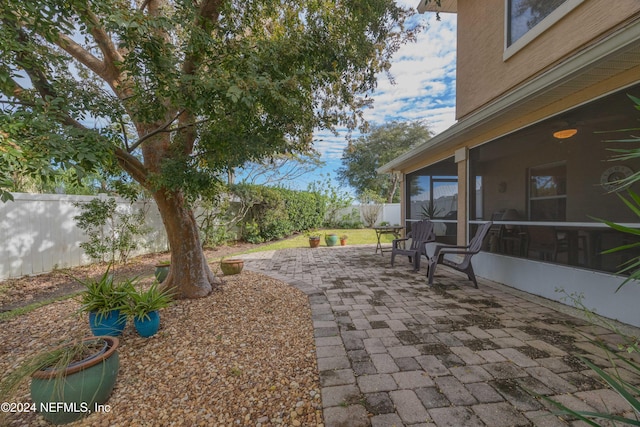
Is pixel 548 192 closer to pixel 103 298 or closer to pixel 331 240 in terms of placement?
pixel 103 298

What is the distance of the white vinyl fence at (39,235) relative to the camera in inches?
197

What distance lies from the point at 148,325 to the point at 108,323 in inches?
13.7

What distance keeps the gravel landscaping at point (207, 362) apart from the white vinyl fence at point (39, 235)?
2113mm

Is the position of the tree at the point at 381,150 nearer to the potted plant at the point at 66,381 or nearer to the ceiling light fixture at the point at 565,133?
the ceiling light fixture at the point at 565,133

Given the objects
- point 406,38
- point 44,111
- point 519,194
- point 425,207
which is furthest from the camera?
point 425,207

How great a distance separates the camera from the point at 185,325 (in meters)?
3.18

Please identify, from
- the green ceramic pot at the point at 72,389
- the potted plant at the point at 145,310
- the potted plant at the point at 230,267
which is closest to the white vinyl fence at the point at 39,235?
the potted plant at the point at 230,267

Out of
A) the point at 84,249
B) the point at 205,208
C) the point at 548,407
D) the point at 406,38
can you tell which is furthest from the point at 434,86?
the point at 84,249

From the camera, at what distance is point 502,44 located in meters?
4.89

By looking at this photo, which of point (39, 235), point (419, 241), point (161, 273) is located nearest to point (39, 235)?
point (39, 235)

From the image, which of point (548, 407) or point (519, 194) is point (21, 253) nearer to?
point (548, 407)

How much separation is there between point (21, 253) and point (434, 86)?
12569 millimetres

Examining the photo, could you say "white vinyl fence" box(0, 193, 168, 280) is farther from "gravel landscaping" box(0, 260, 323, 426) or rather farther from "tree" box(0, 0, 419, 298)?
"tree" box(0, 0, 419, 298)

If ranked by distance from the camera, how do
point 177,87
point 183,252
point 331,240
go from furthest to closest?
1. point 331,240
2. point 183,252
3. point 177,87
